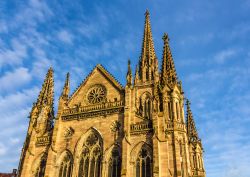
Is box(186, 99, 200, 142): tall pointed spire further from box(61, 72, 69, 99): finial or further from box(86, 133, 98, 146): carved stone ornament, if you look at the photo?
box(61, 72, 69, 99): finial

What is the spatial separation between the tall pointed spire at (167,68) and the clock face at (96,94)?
23.9ft

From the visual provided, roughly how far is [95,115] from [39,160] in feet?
26.5

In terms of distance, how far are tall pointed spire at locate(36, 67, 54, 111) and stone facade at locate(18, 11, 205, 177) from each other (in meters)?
0.30

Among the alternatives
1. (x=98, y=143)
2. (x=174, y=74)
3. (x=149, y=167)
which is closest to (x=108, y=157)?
(x=98, y=143)

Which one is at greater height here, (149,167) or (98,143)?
(98,143)

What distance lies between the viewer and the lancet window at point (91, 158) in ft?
98.7

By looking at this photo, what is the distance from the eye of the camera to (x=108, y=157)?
97.9ft

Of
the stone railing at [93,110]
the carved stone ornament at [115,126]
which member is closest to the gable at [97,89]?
the stone railing at [93,110]

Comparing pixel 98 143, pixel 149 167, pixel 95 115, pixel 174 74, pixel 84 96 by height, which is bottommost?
pixel 149 167

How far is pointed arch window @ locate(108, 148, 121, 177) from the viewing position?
94.8ft

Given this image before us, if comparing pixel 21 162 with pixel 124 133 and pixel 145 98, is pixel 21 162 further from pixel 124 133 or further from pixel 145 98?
pixel 145 98

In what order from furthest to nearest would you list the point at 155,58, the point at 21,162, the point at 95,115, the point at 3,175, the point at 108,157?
the point at 3,175
the point at 155,58
the point at 21,162
the point at 95,115
the point at 108,157

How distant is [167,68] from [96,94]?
966 centimetres

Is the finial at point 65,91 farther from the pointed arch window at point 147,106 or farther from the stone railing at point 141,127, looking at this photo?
the pointed arch window at point 147,106
